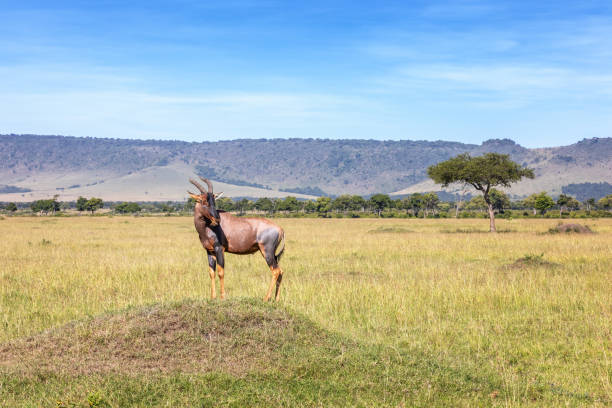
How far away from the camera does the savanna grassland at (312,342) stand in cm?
679

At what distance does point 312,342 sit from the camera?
8445mm

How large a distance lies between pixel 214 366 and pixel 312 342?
1.74 meters

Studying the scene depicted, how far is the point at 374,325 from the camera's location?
10719mm

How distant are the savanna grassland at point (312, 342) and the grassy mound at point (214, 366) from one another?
24 millimetres

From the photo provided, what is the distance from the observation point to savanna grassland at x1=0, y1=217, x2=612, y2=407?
6793 millimetres

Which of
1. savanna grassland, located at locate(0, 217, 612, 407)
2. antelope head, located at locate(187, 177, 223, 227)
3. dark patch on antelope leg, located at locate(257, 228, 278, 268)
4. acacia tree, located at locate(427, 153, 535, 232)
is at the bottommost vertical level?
savanna grassland, located at locate(0, 217, 612, 407)

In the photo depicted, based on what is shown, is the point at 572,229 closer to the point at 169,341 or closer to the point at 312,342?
the point at 312,342

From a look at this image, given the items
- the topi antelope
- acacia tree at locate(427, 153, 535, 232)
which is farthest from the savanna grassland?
acacia tree at locate(427, 153, 535, 232)

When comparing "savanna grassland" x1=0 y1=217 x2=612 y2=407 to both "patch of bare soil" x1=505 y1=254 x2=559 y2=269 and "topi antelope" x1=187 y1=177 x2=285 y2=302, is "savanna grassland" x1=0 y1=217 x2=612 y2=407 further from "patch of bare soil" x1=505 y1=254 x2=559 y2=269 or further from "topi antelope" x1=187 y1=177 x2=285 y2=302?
"patch of bare soil" x1=505 y1=254 x2=559 y2=269

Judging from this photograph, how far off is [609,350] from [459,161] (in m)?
36.7

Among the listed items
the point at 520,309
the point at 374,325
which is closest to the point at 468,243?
the point at 520,309

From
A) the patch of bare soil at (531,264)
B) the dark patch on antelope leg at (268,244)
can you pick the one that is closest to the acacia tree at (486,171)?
the patch of bare soil at (531,264)

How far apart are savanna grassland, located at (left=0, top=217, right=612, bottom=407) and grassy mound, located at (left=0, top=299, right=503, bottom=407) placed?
24 millimetres

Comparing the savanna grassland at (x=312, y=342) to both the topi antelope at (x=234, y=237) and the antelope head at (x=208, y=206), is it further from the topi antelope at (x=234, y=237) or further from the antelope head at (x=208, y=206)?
the antelope head at (x=208, y=206)
